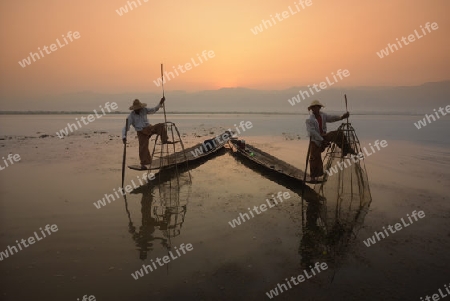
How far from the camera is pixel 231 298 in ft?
11.5

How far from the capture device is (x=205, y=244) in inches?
192

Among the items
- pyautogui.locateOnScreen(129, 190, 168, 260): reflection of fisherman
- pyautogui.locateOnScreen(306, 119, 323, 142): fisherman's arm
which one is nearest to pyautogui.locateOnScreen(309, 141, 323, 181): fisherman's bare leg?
pyautogui.locateOnScreen(306, 119, 323, 142): fisherman's arm

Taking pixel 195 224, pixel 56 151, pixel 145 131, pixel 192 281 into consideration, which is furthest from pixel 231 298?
pixel 56 151

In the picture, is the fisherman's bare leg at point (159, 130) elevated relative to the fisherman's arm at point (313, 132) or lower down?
elevated

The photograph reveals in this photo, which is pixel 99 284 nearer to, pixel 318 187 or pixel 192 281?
pixel 192 281

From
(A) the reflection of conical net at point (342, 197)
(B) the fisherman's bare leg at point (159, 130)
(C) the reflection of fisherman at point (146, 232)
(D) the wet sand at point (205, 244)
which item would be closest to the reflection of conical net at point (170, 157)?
(B) the fisherman's bare leg at point (159, 130)

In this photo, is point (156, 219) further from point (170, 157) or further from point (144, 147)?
point (170, 157)

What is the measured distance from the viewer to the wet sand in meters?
3.69

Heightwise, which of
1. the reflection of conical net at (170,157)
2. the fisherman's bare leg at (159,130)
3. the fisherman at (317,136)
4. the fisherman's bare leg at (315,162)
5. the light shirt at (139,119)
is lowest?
the fisherman's bare leg at (315,162)

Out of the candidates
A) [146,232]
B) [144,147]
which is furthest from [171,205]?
[144,147]

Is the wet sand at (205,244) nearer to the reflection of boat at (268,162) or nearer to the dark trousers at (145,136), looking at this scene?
the reflection of boat at (268,162)

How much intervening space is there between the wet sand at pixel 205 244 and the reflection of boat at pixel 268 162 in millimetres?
611

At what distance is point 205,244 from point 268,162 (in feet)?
21.0

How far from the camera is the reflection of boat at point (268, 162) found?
8.61 m
